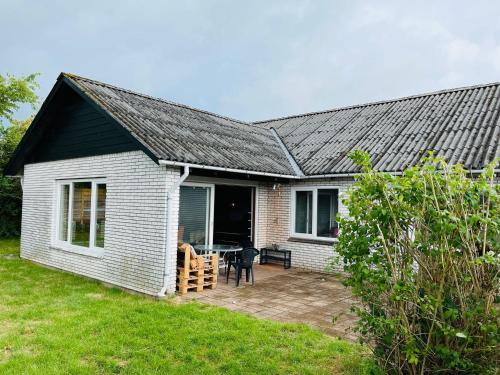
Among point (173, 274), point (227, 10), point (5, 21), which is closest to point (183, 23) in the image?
point (227, 10)

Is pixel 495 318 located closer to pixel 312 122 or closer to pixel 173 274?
pixel 173 274

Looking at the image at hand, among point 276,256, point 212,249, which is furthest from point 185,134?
point 276,256

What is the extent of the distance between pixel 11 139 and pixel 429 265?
799 inches

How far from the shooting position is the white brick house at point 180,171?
25.9 feet

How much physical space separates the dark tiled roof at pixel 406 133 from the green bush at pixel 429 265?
600 cm

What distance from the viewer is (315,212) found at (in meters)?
10.9

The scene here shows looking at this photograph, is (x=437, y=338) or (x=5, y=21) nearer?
(x=437, y=338)

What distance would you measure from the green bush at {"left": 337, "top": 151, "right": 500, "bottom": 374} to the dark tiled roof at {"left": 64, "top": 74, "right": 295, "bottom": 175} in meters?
4.81

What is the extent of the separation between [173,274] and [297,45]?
→ 23.0m

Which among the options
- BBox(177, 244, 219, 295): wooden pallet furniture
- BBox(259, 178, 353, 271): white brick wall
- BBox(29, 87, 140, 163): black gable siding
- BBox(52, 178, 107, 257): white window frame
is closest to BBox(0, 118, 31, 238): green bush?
BBox(29, 87, 140, 163): black gable siding

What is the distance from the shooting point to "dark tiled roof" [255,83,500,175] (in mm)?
9289

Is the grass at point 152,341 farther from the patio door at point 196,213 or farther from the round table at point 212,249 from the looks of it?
the patio door at point 196,213

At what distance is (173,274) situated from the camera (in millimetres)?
7660

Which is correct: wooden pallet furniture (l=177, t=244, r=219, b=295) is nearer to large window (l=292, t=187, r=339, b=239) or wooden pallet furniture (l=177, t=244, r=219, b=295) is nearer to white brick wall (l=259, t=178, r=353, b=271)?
white brick wall (l=259, t=178, r=353, b=271)
